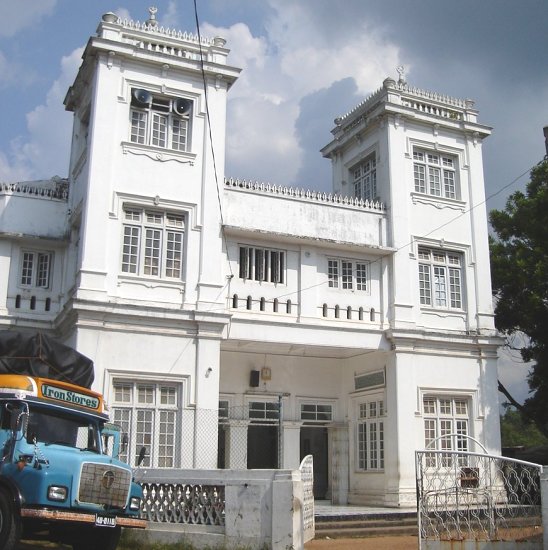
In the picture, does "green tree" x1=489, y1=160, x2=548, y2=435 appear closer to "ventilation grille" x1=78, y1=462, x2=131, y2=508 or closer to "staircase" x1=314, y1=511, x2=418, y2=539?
"staircase" x1=314, y1=511, x2=418, y2=539

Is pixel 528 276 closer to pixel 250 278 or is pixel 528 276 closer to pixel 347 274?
pixel 347 274

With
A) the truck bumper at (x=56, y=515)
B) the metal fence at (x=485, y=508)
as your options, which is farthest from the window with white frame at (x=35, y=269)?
the metal fence at (x=485, y=508)

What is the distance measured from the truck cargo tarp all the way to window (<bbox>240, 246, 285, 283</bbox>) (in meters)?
6.90

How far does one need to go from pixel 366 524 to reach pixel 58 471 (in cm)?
745

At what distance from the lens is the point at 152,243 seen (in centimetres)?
1705

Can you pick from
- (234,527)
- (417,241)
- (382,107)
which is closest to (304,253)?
(417,241)

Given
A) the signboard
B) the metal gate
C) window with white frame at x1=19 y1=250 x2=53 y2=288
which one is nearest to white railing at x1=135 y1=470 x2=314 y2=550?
the metal gate

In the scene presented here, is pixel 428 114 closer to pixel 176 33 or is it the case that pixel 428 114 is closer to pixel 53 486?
pixel 176 33

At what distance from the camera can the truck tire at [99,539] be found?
10.9 m

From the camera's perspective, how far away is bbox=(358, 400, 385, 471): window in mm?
18984

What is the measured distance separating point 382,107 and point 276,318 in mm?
6662

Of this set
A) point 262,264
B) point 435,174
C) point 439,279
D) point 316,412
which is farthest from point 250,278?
point 435,174

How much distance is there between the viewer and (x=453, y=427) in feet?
63.1

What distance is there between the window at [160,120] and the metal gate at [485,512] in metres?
10.5
